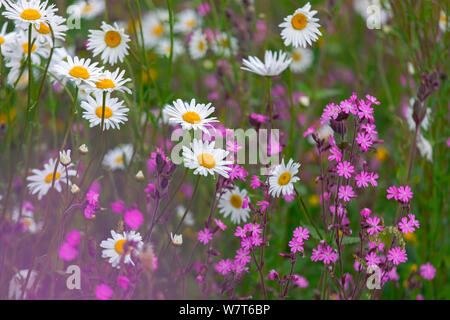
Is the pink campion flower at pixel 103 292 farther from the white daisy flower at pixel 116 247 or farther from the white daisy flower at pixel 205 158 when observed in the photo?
the white daisy flower at pixel 205 158

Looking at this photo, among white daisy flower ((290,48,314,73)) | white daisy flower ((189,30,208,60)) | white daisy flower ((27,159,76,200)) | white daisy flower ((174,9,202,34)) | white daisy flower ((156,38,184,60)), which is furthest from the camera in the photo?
white daisy flower ((290,48,314,73))

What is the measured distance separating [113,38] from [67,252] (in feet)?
1.45

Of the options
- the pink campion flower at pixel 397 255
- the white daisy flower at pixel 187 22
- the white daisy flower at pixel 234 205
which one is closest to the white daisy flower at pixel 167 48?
the white daisy flower at pixel 187 22

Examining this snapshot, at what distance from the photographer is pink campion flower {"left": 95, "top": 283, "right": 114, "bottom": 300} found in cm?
95

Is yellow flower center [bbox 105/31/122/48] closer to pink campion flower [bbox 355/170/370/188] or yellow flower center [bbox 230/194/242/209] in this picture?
yellow flower center [bbox 230/194/242/209]

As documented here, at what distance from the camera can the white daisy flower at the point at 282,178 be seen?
36.8 inches

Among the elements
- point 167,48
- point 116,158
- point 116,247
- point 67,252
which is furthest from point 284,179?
point 167,48

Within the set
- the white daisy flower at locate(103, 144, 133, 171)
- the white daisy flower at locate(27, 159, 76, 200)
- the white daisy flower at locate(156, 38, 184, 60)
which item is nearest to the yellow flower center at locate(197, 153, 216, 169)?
the white daisy flower at locate(27, 159, 76, 200)

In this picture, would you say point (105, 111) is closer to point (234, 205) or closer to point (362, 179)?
point (234, 205)

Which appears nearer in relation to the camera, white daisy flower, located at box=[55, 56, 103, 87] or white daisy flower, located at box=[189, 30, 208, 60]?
white daisy flower, located at box=[55, 56, 103, 87]

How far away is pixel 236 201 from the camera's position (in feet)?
3.74

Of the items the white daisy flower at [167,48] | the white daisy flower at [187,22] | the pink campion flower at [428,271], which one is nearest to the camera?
the pink campion flower at [428,271]

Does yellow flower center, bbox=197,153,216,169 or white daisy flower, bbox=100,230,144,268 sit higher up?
yellow flower center, bbox=197,153,216,169

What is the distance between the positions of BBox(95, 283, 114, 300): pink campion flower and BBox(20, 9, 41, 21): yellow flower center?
486 mm
